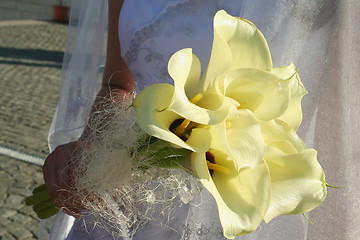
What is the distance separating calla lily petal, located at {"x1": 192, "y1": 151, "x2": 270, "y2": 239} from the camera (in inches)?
27.5

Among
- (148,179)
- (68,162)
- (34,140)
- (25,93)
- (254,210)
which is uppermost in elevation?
(254,210)

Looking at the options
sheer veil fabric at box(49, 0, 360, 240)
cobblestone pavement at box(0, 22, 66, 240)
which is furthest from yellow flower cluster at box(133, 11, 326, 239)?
cobblestone pavement at box(0, 22, 66, 240)

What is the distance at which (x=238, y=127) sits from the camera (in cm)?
71

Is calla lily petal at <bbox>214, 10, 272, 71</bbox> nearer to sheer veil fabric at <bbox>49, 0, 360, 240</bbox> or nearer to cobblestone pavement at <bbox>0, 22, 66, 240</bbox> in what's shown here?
sheer veil fabric at <bbox>49, 0, 360, 240</bbox>

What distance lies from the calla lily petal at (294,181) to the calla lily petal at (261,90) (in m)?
0.06

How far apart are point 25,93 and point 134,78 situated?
4692mm

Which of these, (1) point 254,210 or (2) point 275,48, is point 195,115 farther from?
(2) point 275,48

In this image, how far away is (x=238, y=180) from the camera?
742 mm

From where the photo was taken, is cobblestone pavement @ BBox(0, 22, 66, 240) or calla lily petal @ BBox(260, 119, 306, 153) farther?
cobblestone pavement @ BBox(0, 22, 66, 240)

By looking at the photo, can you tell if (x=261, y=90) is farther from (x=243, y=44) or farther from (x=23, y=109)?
(x=23, y=109)

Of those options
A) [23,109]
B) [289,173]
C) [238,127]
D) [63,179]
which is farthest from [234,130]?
[23,109]

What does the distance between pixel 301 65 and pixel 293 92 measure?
0.31 metres

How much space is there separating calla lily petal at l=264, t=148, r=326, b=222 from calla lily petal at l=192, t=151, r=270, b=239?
4 cm

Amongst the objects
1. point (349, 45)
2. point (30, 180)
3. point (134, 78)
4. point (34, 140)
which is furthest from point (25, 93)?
point (349, 45)
